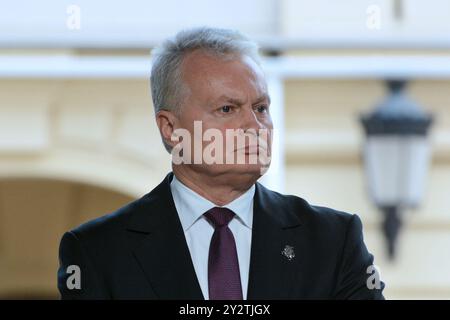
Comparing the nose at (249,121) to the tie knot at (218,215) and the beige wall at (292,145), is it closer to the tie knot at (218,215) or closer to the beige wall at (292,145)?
the tie knot at (218,215)

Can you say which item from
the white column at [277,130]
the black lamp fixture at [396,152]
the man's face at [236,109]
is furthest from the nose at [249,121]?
the black lamp fixture at [396,152]

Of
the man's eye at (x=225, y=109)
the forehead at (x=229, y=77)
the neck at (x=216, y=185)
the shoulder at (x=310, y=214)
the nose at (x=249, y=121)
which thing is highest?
the forehead at (x=229, y=77)

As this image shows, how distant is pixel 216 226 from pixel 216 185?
0.03 meters

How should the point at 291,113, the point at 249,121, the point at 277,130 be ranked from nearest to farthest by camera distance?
1. the point at 249,121
2. the point at 277,130
3. the point at 291,113

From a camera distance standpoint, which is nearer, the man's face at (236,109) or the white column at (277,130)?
the man's face at (236,109)

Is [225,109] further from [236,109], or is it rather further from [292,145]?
[292,145]

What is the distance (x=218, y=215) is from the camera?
0.84 m

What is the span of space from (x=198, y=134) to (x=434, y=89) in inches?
58.2

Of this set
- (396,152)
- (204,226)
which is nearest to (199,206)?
(204,226)

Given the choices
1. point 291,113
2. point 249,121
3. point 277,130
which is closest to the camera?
point 249,121

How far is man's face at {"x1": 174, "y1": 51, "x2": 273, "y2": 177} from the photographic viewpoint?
2.65 feet

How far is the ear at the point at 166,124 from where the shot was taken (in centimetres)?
85

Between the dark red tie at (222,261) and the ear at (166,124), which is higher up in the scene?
the ear at (166,124)

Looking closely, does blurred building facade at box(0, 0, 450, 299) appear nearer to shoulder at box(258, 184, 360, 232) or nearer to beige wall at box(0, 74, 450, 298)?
beige wall at box(0, 74, 450, 298)
